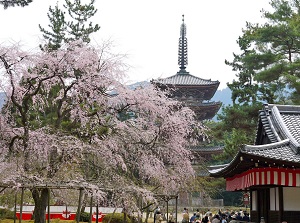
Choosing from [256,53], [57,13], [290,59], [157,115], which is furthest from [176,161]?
[57,13]

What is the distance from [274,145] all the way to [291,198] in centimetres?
151

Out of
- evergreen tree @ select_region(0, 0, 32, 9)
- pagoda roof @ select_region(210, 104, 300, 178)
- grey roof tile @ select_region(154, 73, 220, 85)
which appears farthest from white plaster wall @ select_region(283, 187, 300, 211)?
grey roof tile @ select_region(154, 73, 220, 85)

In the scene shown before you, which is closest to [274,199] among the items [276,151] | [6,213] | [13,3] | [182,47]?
[276,151]

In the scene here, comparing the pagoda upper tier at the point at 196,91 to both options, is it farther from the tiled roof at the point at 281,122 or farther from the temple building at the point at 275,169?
the temple building at the point at 275,169

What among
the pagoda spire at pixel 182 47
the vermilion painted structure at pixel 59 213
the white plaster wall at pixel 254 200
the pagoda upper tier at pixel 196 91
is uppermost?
the pagoda spire at pixel 182 47

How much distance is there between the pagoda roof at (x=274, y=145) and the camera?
11.1m

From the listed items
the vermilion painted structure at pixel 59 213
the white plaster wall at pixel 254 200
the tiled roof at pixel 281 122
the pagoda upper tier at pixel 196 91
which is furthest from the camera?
the pagoda upper tier at pixel 196 91

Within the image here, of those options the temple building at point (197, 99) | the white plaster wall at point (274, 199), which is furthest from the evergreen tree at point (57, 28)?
the white plaster wall at point (274, 199)

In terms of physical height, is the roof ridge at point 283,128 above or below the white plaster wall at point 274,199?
above

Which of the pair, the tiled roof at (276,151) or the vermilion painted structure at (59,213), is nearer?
the tiled roof at (276,151)

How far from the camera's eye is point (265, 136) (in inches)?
621

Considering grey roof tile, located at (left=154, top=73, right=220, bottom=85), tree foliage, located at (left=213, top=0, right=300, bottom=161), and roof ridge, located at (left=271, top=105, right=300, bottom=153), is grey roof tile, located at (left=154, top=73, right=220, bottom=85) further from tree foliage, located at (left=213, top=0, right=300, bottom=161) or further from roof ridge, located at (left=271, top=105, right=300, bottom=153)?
roof ridge, located at (left=271, top=105, right=300, bottom=153)

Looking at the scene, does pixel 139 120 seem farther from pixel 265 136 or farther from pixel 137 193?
pixel 265 136

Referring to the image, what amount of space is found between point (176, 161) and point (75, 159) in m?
3.80
